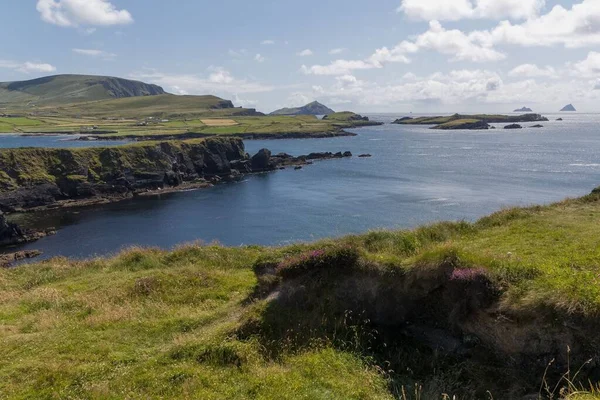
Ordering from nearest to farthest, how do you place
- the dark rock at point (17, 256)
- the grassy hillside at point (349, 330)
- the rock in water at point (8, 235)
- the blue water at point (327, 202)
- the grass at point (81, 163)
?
the grassy hillside at point (349, 330)
the dark rock at point (17, 256)
the rock in water at point (8, 235)
the blue water at point (327, 202)
the grass at point (81, 163)

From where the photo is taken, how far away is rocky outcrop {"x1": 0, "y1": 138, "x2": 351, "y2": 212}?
81.0 m

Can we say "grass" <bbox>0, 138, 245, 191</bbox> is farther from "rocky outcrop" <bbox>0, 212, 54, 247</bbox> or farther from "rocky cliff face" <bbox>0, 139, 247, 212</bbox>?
"rocky outcrop" <bbox>0, 212, 54, 247</bbox>

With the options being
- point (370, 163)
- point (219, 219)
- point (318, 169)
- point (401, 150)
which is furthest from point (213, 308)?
point (401, 150)

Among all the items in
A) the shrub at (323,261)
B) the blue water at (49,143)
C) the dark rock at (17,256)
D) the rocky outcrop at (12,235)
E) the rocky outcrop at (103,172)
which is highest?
the blue water at (49,143)

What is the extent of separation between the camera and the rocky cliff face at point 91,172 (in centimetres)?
8073

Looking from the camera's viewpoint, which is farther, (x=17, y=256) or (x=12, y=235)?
(x=12, y=235)

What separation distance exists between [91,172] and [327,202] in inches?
2025

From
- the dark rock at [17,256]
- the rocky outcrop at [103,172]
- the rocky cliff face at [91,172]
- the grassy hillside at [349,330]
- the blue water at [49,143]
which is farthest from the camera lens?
the blue water at [49,143]

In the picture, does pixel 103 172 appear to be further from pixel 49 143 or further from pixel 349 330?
pixel 49 143

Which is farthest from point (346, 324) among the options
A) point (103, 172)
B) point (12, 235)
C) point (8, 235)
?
point (103, 172)

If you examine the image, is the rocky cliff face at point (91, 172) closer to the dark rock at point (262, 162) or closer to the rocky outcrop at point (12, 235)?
the dark rock at point (262, 162)

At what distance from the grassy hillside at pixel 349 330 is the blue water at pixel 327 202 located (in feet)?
114

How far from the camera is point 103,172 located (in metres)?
91.4

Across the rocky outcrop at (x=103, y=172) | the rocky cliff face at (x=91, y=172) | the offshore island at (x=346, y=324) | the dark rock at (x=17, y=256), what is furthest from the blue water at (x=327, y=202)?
the offshore island at (x=346, y=324)
